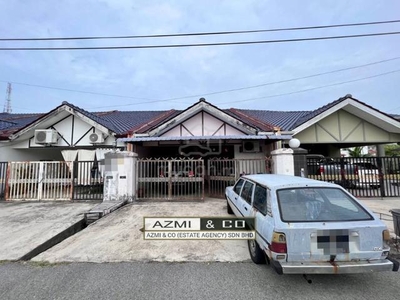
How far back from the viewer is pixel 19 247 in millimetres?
4500

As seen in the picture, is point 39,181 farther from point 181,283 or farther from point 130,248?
point 181,283

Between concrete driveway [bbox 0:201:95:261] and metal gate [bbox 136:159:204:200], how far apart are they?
226cm

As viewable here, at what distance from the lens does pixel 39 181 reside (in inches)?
357

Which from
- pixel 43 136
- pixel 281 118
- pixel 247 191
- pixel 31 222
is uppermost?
pixel 281 118

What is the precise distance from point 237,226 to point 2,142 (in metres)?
12.7

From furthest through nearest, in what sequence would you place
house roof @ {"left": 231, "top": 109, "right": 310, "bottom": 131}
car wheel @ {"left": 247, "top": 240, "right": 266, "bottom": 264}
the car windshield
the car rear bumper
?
house roof @ {"left": 231, "top": 109, "right": 310, "bottom": 131}, car wheel @ {"left": 247, "top": 240, "right": 266, "bottom": 264}, the car windshield, the car rear bumper

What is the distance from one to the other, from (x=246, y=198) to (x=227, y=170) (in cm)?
481

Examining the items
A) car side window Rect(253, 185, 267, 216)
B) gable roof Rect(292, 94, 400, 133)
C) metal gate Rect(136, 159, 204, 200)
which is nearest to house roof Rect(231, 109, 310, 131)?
gable roof Rect(292, 94, 400, 133)

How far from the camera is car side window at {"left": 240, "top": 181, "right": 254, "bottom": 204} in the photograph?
4.18 meters

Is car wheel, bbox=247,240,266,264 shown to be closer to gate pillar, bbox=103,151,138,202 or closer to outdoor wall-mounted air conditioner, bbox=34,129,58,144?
gate pillar, bbox=103,151,138,202

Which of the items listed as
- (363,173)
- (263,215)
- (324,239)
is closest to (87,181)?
(263,215)

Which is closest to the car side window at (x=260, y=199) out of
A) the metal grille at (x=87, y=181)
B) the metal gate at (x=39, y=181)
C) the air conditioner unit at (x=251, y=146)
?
the air conditioner unit at (x=251, y=146)

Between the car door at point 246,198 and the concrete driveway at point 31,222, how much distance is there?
4.52 metres

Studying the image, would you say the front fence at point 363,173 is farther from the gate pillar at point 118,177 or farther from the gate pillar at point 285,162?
the gate pillar at point 118,177
